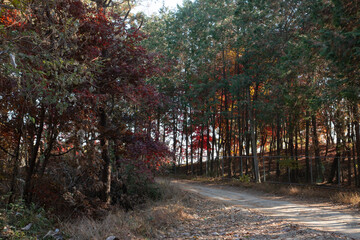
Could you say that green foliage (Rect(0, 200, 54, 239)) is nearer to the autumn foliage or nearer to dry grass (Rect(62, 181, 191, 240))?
dry grass (Rect(62, 181, 191, 240))

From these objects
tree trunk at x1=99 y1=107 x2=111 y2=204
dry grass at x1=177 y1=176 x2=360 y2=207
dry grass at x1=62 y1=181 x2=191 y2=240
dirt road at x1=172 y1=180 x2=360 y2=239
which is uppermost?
tree trunk at x1=99 y1=107 x2=111 y2=204

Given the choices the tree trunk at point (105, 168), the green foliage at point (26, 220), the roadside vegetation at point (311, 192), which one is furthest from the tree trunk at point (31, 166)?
the roadside vegetation at point (311, 192)

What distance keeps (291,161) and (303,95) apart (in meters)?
5.73

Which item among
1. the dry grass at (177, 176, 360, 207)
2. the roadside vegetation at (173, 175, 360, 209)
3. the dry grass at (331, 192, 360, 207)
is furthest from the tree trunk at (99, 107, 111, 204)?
the dry grass at (331, 192, 360, 207)

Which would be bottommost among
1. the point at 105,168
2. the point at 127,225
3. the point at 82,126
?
the point at 127,225

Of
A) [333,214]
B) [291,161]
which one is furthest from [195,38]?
[333,214]

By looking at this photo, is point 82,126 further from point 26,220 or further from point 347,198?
point 347,198

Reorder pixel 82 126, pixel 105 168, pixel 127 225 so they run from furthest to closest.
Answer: pixel 105 168 < pixel 82 126 < pixel 127 225

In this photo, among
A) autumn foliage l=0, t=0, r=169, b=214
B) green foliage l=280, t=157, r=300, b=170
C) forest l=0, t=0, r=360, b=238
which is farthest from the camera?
green foliage l=280, t=157, r=300, b=170

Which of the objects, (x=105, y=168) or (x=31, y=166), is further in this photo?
(x=105, y=168)

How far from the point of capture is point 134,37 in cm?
877

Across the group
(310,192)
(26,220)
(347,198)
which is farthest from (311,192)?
(26,220)

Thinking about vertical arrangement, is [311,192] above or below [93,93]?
below

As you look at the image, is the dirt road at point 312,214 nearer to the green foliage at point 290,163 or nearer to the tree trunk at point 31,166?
the green foliage at point 290,163
